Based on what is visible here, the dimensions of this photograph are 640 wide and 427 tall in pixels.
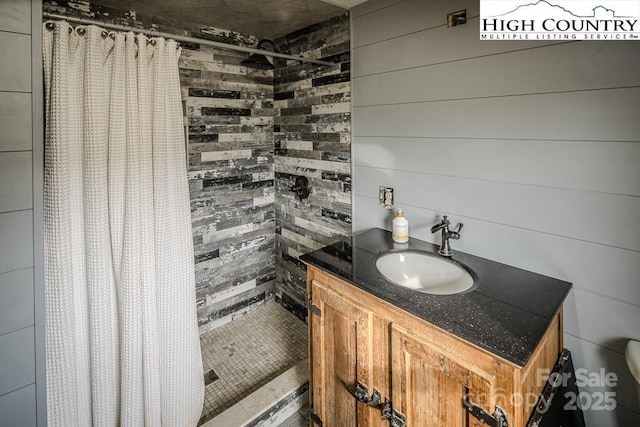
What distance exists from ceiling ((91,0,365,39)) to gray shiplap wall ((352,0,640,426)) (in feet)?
1.02

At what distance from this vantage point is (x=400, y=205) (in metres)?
1.77

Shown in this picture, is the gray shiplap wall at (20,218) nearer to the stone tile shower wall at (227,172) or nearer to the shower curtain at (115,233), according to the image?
the shower curtain at (115,233)

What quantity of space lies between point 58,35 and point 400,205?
1651 mm

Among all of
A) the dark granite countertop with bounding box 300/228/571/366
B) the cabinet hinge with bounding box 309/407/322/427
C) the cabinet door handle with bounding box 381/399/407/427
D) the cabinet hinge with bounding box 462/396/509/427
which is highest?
the dark granite countertop with bounding box 300/228/571/366

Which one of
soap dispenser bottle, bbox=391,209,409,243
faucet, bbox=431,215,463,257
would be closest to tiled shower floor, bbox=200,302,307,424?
soap dispenser bottle, bbox=391,209,409,243

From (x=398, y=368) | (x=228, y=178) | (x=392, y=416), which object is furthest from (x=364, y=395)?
(x=228, y=178)

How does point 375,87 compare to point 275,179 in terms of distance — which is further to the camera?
point 275,179

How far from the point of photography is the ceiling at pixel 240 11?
5.90 feet

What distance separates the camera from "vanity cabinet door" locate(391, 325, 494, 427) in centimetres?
95

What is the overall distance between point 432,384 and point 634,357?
639 mm

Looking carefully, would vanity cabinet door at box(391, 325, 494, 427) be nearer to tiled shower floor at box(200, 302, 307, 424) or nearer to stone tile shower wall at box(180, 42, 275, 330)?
tiled shower floor at box(200, 302, 307, 424)

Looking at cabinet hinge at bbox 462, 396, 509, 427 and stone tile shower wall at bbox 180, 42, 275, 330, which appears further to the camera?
stone tile shower wall at bbox 180, 42, 275, 330

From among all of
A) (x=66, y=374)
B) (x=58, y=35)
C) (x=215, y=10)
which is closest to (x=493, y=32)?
(x=215, y=10)

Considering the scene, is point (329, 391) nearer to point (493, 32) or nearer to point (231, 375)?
point (231, 375)
